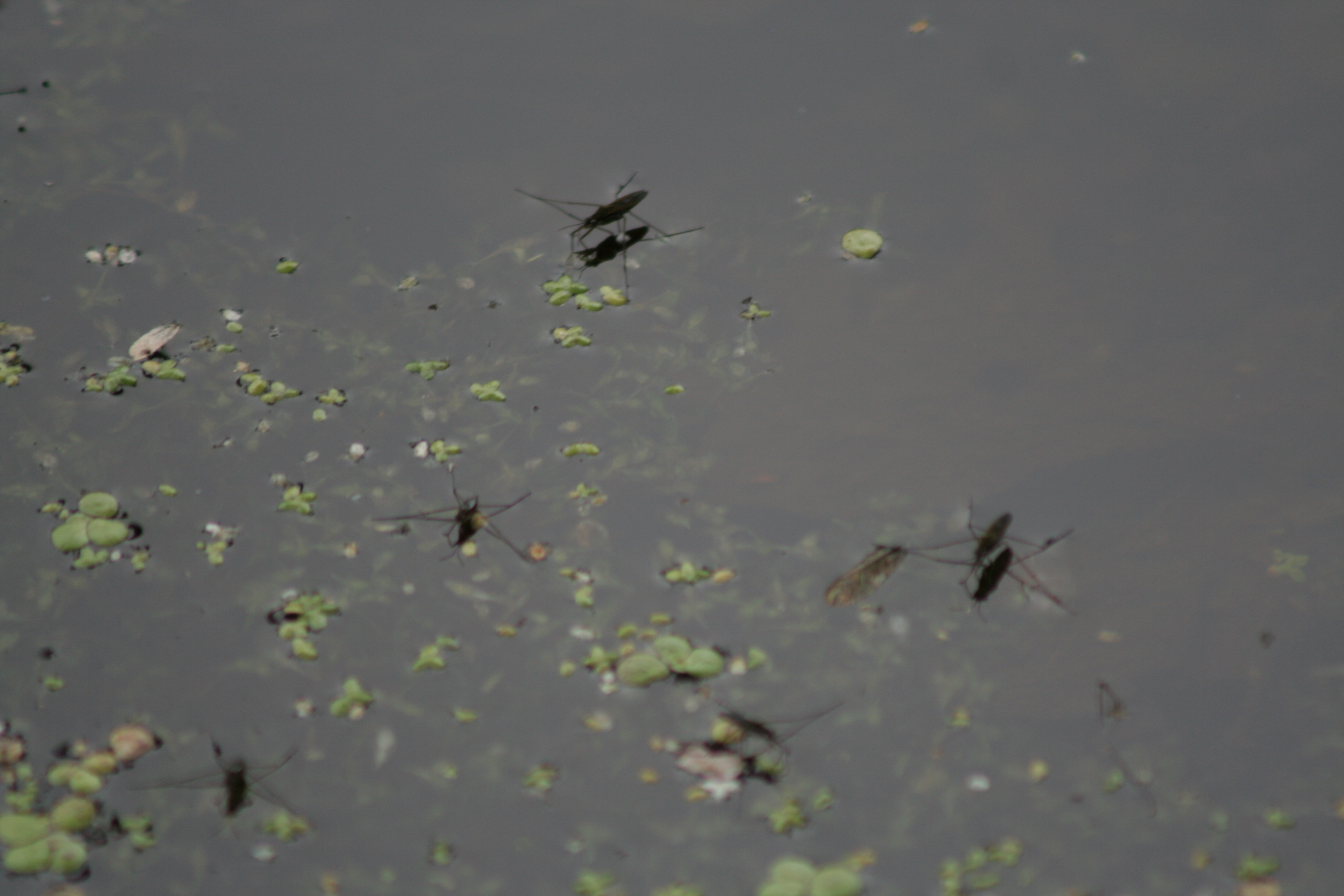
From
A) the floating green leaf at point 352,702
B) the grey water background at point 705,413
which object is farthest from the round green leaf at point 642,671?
the floating green leaf at point 352,702

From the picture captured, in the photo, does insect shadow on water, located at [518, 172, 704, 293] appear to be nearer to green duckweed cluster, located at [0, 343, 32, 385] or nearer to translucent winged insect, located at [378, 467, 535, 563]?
translucent winged insect, located at [378, 467, 535, 563]

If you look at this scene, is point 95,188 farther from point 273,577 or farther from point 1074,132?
point 1074,132

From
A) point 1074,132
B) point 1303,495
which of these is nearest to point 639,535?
point 1303,495

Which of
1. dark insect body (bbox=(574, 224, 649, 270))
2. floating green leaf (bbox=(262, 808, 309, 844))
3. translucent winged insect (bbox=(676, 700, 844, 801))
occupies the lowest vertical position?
floating green leaf (bbox=(262, 808, 309, 844))

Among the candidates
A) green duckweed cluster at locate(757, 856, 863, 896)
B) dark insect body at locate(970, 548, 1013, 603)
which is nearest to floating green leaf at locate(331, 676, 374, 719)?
green duckweed cluster at locate(757, 856, 863, 896)

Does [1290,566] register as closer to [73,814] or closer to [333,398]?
[333,398]

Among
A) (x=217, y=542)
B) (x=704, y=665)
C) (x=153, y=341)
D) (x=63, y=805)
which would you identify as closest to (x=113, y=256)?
(x=153, y=341)
